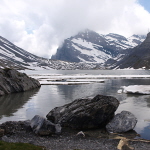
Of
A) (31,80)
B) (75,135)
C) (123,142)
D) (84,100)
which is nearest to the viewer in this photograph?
(123,142)

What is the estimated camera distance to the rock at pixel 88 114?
23427mm

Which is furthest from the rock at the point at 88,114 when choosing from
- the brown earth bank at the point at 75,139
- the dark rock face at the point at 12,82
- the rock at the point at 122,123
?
the dark rock face at the point at 12,82

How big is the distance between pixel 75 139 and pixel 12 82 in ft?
139

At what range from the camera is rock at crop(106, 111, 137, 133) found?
71.3ft

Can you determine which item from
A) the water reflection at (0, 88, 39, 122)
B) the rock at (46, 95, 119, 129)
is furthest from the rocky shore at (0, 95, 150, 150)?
the water reflection at (0, 88, 39, 122)

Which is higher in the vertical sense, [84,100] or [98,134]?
[84,100]

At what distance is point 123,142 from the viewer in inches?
711

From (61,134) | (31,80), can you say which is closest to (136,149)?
(61,134)

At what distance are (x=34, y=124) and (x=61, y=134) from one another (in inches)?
137

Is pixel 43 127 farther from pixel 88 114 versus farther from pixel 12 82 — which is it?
pixel 12 82

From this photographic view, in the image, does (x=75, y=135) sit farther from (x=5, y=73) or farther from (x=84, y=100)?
(x=5, y=73)

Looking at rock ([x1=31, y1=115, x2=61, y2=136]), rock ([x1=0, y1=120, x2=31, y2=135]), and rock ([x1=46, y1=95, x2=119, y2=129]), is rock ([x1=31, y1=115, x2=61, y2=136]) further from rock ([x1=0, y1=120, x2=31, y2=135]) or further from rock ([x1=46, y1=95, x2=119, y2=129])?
rock ([x1=46, y1=95, x2=119, y2=129])

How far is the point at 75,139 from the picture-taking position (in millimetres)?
19156

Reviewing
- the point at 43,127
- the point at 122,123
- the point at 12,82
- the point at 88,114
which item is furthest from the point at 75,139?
the point at 12,82
